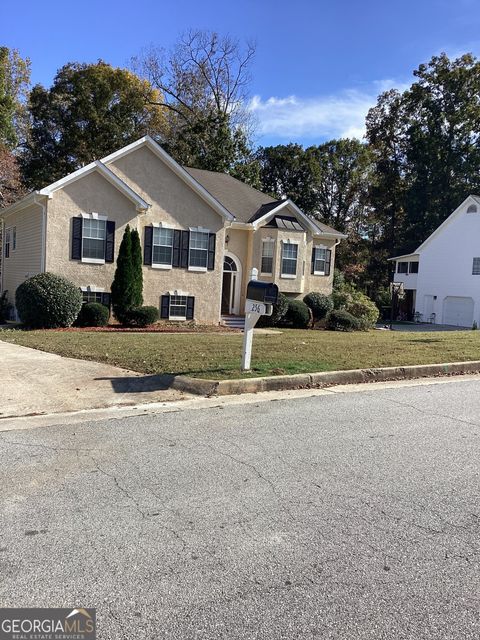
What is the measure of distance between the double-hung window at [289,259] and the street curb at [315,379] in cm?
1356

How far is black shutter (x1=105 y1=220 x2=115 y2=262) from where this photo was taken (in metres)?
19.2

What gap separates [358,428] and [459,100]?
49.5 metres

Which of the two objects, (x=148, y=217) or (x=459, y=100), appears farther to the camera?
(x=459, y=100)

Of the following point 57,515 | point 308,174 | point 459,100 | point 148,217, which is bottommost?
point 57,515

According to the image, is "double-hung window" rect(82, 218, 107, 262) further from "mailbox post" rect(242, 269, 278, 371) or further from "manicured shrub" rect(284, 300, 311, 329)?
"mailbox post" rect(242, 269, 278, 371)

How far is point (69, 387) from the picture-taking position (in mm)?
7793

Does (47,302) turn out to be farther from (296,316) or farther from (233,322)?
(296,316)

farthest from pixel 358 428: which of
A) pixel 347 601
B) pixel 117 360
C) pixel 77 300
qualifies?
pixel 77 300

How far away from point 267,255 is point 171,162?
616 centimetres

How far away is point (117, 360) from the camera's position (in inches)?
385

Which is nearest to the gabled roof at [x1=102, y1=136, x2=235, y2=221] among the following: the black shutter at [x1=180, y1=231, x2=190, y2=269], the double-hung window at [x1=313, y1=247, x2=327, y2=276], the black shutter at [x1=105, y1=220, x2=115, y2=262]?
the black shutter at [x1=180, y1=231, x2=190, y2=269]

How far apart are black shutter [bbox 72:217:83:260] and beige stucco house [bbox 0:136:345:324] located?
3 cm

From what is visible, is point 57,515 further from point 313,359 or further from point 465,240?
point 465,240

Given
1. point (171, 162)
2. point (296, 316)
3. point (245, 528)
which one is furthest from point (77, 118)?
point (245, 528)
